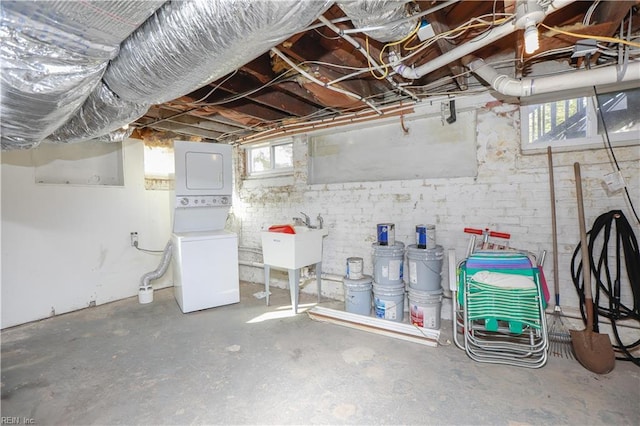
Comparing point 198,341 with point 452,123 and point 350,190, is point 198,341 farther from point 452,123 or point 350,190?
point 452,123

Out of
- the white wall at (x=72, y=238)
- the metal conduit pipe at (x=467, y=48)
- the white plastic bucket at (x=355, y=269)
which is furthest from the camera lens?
the white plastic bucket at (x=355, y=269)

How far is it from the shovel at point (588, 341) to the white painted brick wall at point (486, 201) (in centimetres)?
19

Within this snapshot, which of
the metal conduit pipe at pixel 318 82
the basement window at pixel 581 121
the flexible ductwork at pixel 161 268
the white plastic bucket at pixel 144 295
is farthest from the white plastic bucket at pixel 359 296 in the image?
the white plastic bucket at pixel 144 295

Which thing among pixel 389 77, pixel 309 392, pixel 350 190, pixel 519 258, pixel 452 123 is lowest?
pixel 309 392

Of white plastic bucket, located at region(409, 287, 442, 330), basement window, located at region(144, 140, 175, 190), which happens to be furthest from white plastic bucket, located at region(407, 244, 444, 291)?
basement window, located at region(144, 140, 175, 190)

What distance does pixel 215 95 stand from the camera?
2.82m

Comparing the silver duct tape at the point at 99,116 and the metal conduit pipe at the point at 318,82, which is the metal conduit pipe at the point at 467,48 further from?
the silver duct tape at the point at 99,116

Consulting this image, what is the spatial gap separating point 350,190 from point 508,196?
1608mm

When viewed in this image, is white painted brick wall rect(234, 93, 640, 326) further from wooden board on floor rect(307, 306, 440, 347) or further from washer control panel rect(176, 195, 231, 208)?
washer control panel rect(176, 195, 231, 208)

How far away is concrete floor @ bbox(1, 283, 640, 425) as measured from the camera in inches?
65.6

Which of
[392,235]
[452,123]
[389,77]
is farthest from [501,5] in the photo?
[392,235]

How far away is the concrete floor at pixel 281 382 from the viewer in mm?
1665

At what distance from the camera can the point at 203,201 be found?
3.58 metres

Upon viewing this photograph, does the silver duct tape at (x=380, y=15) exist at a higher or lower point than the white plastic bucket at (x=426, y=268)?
higher
